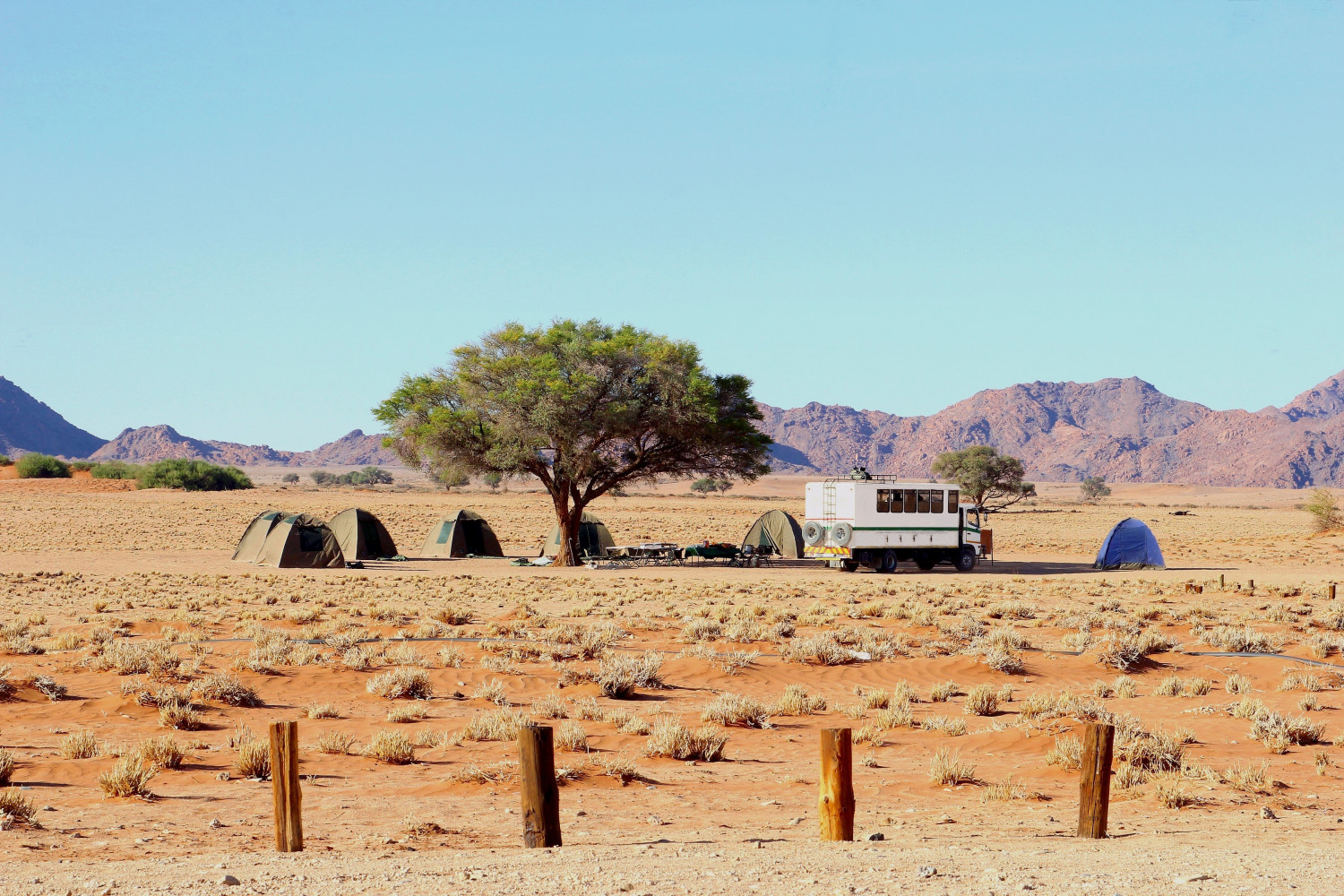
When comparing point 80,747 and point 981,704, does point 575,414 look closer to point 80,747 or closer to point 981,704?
point 981,704

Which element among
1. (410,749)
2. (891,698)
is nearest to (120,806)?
(410,749)

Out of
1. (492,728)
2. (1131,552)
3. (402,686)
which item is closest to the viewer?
(492,728)

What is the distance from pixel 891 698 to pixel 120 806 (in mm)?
8464

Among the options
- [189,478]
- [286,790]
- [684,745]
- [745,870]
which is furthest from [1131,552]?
[189,478]

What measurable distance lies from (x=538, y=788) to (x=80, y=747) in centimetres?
568

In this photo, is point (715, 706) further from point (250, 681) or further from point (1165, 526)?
point (1165, 526)

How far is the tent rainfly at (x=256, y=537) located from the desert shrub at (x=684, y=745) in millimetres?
29248

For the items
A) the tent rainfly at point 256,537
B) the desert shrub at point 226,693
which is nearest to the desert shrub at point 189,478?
the tent rainfly at point 256,537

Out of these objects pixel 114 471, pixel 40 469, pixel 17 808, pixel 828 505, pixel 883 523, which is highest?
pixel 40 469

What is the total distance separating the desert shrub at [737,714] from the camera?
1302cm

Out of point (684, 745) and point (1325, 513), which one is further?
point (1325, 513)

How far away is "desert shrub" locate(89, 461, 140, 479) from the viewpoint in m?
99.5

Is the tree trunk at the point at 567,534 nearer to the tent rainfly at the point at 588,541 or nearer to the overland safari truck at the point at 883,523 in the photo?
the tent rainfly at the point at 588,541

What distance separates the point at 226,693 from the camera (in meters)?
13.6
